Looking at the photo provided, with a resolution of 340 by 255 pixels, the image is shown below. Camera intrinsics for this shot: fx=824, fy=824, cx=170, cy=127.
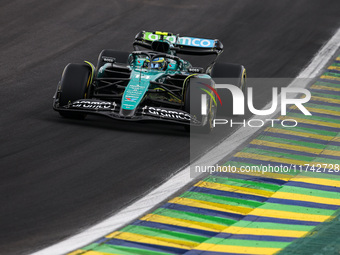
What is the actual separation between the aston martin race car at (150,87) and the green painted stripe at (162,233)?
446 cm

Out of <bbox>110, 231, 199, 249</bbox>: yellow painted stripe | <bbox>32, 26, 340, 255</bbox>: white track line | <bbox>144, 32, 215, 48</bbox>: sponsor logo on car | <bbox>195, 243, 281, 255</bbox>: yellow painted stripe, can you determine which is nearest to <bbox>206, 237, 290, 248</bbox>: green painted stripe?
<bbox>195, 243, 281, 255</bbox>: yellow painted stripe

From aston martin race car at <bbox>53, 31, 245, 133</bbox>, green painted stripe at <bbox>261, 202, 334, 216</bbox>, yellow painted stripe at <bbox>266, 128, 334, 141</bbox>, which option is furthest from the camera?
yellow painted stripe at <bbox>266, 128, 334, 141</bbox>

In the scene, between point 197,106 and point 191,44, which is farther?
point 191,44

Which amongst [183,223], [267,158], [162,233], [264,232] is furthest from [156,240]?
[267,158]

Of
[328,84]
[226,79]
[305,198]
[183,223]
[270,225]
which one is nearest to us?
[183,223]

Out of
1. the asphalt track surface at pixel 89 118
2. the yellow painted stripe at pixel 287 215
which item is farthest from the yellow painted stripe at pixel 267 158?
the yellow painted stripe at pixel 287 215

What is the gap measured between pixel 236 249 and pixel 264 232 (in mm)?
859

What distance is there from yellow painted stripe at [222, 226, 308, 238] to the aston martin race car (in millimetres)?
4483

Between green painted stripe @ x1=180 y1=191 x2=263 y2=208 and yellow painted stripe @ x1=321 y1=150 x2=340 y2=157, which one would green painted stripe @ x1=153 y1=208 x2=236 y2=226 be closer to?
green painted stripe @ x1=180 y1=191 x2=263 y2=208

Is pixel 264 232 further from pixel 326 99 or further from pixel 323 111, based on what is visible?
pixel 326 99

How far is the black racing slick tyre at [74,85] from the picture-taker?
1634 cm

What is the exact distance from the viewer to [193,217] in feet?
39.5

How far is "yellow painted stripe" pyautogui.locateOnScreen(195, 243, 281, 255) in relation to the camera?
10.8m

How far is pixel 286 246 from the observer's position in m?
11.0
